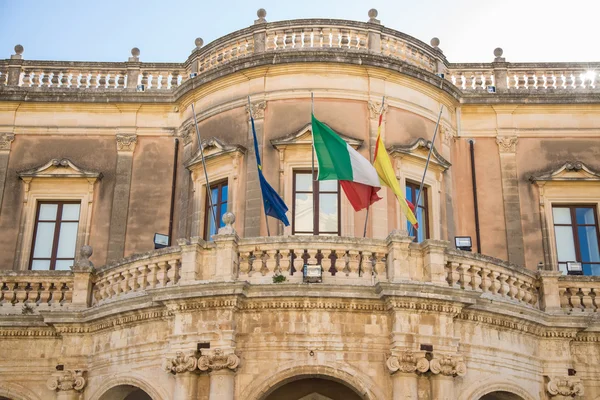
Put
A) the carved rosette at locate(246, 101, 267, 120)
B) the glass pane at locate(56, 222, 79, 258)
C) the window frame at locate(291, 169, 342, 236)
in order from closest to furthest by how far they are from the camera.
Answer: the window frame at locate(291, 169, 342, 236), the carved rosette at locate(246, 101, 267, 120), the glass pane at locate(56, 222, 79, 258)

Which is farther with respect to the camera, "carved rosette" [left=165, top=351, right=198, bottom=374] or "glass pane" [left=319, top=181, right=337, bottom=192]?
"glass pane" [left=319, top=181, right=337, bottom=192]

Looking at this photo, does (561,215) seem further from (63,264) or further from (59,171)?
(59,171)

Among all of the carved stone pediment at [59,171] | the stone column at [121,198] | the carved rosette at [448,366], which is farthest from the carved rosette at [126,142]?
the carved rosette at [448,366]

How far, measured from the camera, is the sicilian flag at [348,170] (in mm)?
14883

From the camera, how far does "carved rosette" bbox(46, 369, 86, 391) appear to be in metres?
14.7

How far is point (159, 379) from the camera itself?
13.6 meters

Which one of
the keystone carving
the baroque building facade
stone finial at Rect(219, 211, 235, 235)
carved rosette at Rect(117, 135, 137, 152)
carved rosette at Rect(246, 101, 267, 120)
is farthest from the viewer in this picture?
carved rosette at Rect(117, 135, 137, 152)

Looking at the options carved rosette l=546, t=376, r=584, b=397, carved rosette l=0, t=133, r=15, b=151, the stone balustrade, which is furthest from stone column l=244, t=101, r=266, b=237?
carved rosette l=546, t=376, r=584, b=397

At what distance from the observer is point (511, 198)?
19531 millimetres

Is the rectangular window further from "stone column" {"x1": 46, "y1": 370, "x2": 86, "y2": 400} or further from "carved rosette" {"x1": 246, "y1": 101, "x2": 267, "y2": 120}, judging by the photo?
"carved rosette" {"x1": 246, "y1": 101, "x2": 267, "y2": 120}

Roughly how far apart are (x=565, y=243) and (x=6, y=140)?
46.0 ft

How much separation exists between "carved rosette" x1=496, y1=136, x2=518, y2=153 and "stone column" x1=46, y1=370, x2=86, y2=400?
1129 centimetres

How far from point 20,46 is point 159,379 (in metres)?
11.7

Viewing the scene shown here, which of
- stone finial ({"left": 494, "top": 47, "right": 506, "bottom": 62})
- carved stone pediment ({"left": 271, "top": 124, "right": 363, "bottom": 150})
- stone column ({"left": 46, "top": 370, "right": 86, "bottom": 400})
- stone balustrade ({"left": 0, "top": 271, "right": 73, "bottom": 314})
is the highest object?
stone finial ({"left": 494, "top": 47, "right": 506, "bottom": 62})
